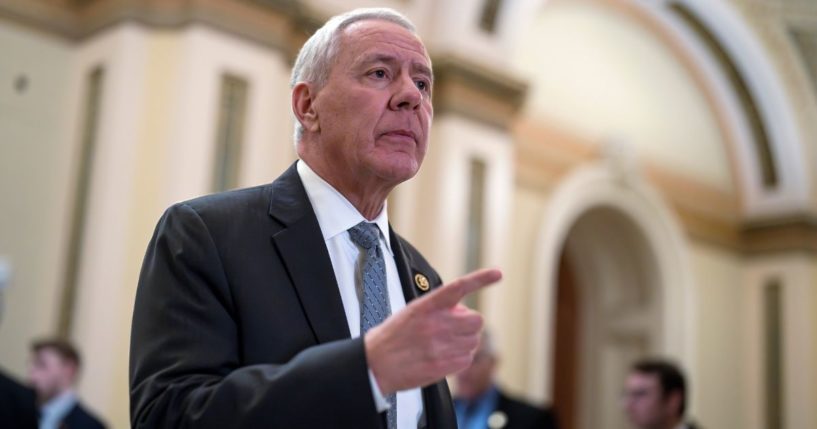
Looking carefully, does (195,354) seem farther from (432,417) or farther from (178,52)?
(178,52)

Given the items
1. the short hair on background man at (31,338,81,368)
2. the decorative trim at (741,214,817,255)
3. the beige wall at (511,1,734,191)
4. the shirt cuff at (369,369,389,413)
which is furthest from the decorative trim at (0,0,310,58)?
the decorative trim at (741,214,817,255)

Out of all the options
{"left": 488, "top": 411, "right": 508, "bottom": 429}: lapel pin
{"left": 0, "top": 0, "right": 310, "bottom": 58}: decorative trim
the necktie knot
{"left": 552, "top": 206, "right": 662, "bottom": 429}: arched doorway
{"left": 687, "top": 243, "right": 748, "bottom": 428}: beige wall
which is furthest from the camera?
{"left": 687, "top": 243, "right": 748, "bottom": 428}: beige wall

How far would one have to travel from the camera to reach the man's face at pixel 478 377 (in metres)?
5.05

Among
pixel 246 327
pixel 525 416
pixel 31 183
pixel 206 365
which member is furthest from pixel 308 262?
pixel 31 183

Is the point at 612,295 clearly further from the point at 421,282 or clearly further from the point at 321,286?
the point at 321,286

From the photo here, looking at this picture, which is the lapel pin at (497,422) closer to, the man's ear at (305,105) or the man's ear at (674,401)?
the man's ear at (674,401)

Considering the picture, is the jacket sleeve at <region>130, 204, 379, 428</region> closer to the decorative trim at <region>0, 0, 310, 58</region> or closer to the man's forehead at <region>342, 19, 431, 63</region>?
the man's forehead at <region>342, 19, 431, 63</region>

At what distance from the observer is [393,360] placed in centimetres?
126

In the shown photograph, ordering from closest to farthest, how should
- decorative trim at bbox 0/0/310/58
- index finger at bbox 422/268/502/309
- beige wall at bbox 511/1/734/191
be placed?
1. index finger at bbox 422/268/502/309
2. decorative trim at bbox 0/0/310/58
3. beige wall at bbox 511/1/734/191

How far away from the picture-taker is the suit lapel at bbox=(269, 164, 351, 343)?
5.01ft

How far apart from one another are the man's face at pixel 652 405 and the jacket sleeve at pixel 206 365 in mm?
3908

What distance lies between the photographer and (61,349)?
502cm

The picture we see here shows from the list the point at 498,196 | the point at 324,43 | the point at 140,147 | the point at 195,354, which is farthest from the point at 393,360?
the point at 498,196

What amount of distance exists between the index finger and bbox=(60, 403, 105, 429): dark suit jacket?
13.6ft
